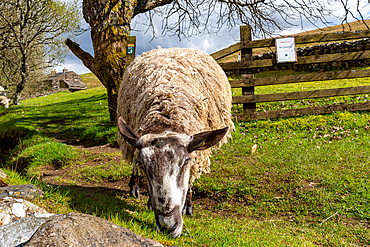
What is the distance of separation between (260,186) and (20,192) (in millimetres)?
3752

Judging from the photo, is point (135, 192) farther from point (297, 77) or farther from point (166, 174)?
point (297, 77)

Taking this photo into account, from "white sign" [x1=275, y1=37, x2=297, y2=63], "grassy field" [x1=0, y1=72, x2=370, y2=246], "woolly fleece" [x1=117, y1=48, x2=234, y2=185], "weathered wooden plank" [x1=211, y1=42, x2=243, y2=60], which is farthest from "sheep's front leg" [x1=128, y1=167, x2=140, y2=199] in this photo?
"white sign" [x1=275, y1=37, x2=297, y2=63]

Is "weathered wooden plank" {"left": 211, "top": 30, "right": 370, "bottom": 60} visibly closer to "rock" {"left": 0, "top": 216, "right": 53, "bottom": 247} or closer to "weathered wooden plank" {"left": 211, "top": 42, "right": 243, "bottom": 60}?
"weathered wooden plank" {"left": 211, "top": 42, "right": 243, "bottom": 60}

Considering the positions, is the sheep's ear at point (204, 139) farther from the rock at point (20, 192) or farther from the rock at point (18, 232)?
the rock at point (20, 192)

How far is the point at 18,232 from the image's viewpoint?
1.99m

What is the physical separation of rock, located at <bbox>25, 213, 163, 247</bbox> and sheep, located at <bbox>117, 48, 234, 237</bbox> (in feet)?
2.26

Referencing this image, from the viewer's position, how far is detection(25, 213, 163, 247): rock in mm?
1665

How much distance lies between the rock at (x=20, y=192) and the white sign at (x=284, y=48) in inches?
285

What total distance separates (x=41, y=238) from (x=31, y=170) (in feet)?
18.4

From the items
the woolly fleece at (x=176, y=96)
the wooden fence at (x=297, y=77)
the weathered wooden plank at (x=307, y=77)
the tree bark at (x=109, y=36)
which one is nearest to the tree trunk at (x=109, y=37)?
the tree bark at (x=109, y=36)

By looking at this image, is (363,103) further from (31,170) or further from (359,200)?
(31,170)

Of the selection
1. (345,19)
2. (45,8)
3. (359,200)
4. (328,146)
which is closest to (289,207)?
(359,200)

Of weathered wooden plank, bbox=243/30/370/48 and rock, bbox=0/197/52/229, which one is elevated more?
weathered wooden plank, bbox=243/30/370/48

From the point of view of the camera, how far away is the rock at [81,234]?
5.46 feet
